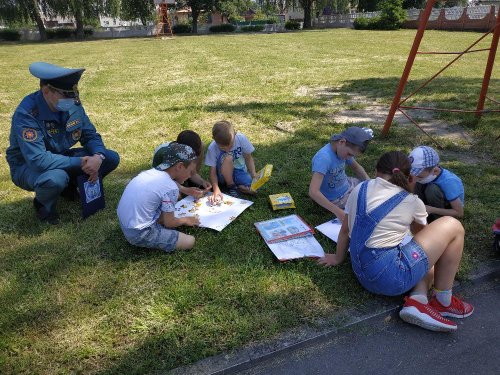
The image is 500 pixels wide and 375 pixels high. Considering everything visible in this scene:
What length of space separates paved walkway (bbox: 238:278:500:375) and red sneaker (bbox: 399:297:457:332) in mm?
48

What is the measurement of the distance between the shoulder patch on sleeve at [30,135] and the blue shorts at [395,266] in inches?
98.7

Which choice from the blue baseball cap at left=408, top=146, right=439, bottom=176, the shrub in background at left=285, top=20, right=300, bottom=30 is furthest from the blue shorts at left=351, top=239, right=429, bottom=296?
the shrub in background at left=285, top=20, right=300, bottom=30

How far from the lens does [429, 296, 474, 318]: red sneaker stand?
2211 mm

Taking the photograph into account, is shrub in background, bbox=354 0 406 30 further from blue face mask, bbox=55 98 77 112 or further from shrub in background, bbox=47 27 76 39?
blue face mask, bbox=55 98 77 112

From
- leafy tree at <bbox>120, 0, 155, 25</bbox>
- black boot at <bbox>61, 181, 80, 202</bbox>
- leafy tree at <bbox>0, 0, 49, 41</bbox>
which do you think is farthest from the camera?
leafy tree at <bbox>120, 0, 155, 25</bbox>

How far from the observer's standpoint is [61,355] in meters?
1.97

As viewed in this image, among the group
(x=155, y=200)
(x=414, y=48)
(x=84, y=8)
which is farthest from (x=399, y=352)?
(x=84, y=8)

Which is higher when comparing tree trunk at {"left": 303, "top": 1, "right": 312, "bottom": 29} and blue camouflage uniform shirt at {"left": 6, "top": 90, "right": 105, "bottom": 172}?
tree trunk at {"left": 303, "top": 1, "right": 312, "bottom": 29}

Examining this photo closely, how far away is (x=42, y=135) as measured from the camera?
9.95ft

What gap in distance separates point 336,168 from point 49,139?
2339 millimetres

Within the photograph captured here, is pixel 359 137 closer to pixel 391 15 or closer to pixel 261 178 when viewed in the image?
pixel 261 178

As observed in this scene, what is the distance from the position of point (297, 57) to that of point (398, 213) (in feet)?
39.1

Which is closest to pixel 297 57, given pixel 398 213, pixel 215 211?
pixel 215 211

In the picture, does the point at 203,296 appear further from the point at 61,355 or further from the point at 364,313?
the point at 364,313
